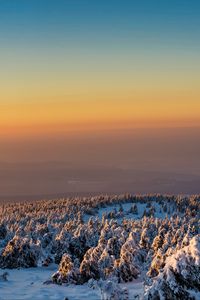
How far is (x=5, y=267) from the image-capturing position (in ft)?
Answer: 130

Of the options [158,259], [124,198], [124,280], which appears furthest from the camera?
[124,198]

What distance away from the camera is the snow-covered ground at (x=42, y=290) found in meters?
22.8

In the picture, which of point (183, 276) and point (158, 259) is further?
point (158, 259)

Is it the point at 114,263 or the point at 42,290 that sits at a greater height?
the point at 114,263

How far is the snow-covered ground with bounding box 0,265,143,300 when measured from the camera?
22.8m

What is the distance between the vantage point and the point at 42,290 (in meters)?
25.1

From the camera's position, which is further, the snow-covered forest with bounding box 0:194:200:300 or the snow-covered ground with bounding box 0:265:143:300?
the snow-covered ground with bounding box 0:265:143:300

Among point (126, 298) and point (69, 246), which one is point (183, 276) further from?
point (69, 246)

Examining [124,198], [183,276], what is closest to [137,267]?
[183,276]

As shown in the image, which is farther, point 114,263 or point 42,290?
point 114,263

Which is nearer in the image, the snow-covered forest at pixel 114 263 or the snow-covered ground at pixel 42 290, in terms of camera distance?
the snow-covered forest at pixel 114 263

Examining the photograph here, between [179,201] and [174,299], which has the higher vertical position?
[174,299]

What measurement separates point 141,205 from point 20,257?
7627cm

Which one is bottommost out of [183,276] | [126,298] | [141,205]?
[141,205]
